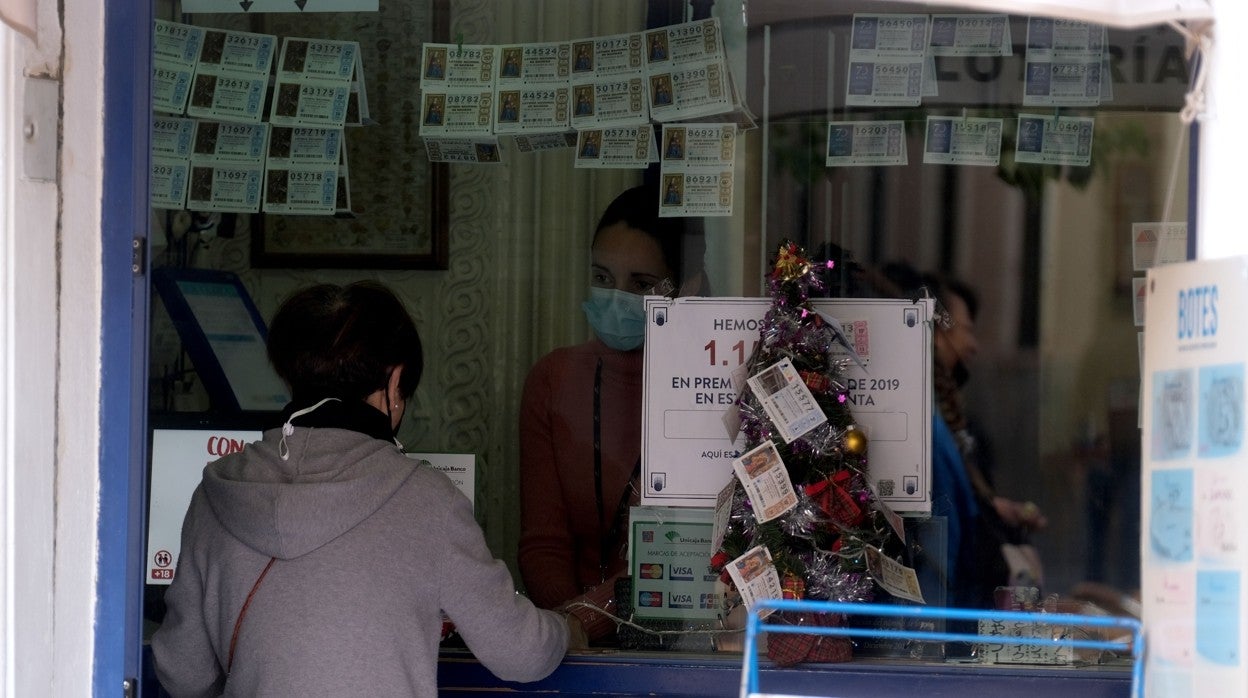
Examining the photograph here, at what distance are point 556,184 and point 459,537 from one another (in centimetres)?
184

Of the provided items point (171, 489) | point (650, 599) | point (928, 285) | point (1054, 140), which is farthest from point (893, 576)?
point (171, 489)

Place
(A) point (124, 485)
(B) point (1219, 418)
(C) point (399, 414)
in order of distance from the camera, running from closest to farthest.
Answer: (B) point (1219, 418) → (A) point (124, 485) → (C) point (399, 414)

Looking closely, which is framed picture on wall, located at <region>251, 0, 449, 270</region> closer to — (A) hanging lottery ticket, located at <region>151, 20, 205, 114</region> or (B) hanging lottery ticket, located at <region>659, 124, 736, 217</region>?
(A) hanging lottery ticket, located at <region>151, 20, 205, 114</region>

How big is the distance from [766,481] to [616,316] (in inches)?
34.4

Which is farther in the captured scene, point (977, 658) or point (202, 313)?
point (202, 313)

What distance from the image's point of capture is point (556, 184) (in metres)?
4.13

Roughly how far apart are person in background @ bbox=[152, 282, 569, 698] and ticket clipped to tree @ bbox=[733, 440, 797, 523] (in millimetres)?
771

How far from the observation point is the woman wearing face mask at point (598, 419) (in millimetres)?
3664

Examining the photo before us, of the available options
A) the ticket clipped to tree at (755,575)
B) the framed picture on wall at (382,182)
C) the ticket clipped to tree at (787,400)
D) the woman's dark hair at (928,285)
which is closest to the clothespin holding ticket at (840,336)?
the ticket clipped to tree at (787,400)

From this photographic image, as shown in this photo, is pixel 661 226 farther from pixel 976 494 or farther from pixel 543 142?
pixel 976 494

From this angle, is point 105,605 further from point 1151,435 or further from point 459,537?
point 1151,435

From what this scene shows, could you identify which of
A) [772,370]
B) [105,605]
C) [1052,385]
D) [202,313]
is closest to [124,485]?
[105,605]

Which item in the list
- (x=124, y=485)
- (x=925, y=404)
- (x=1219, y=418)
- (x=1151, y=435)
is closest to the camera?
(x=1219, y=418)

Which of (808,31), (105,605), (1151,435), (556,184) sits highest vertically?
(808,31)
